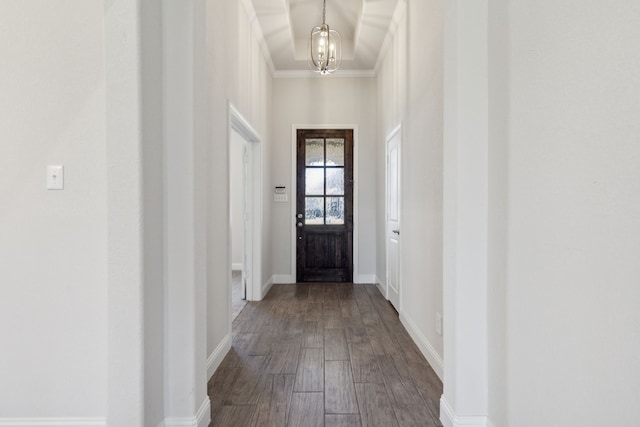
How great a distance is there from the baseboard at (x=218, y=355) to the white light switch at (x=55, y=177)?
139 cm

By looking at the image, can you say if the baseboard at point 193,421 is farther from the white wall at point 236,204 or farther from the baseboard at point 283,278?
the white wall at point 236,204

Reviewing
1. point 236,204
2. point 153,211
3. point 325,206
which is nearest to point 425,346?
point 153,211

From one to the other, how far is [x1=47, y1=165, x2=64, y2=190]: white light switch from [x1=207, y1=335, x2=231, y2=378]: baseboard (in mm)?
1386

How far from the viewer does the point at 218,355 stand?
2574 mm

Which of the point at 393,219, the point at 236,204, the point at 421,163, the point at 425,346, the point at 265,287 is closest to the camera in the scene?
the point at 425,346

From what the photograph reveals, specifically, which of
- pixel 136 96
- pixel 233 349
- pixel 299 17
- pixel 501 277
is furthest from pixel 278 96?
pixel 501 277

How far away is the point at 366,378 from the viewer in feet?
7.79

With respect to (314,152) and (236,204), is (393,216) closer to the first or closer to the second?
(314,152)

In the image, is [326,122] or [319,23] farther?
[326,122]

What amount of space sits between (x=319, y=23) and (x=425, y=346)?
3.94 m

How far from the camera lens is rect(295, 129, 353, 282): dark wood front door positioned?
5320 mm

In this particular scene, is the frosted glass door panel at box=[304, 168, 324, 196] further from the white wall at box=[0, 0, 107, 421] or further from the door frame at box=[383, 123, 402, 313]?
the white wall at box=[0, 0, 107, 421]

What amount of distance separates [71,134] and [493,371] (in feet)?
7.32

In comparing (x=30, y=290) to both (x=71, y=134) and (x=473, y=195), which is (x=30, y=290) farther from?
(x=473, y=195)
